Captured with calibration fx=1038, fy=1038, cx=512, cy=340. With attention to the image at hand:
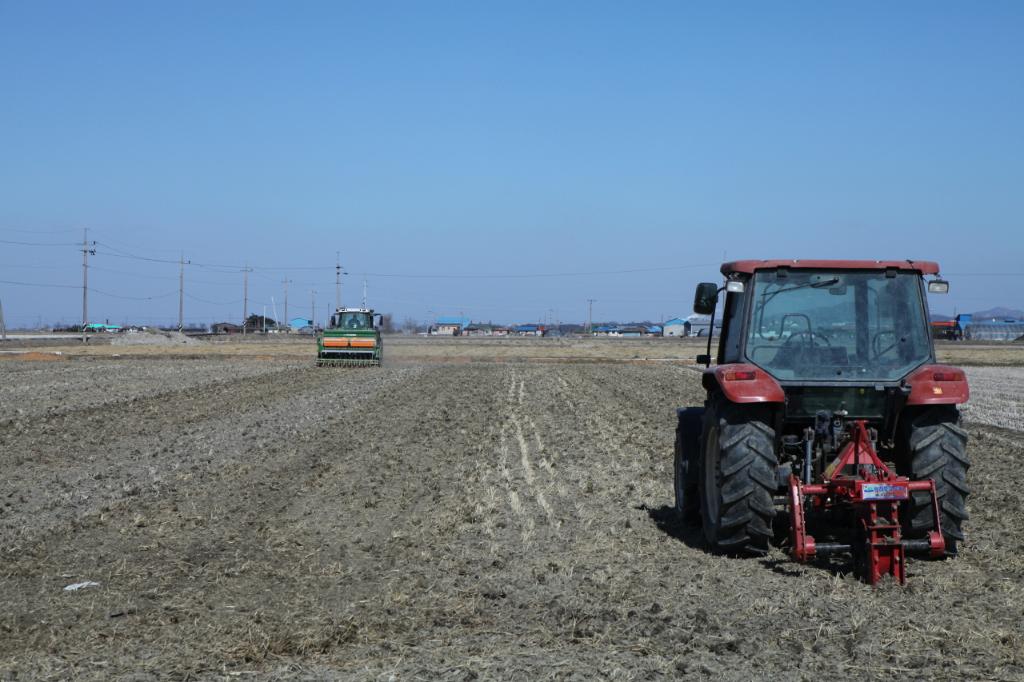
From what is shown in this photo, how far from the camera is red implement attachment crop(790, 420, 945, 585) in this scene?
6812 mm

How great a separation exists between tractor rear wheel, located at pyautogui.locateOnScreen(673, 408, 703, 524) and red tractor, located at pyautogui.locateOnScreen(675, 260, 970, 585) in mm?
374

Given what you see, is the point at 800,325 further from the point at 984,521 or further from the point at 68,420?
the point at 68,420

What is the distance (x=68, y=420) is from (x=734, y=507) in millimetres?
14057

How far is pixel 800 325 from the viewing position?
313 inches

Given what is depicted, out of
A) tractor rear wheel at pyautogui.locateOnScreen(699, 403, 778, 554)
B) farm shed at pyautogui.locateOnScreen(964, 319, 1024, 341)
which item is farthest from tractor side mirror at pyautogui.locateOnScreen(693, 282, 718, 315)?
farm shed at pyautogui.locateOnScreen(964, 319, 1024, 341)

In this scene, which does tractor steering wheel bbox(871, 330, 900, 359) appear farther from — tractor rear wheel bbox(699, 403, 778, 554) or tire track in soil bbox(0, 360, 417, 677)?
tire track in soil bbox(0, 360, 417, 677)

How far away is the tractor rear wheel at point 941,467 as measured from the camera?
286 inches

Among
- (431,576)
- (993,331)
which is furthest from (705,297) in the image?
(993,331)

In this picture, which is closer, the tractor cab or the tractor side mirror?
the tractor side mirror

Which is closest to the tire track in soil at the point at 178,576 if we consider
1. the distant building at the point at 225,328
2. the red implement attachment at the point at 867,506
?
the red implement attachment at the point at 867,506

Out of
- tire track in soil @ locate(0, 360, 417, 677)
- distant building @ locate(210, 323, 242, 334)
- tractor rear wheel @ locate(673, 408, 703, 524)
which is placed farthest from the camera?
distant building @ locate(210, 323, 242, 334)

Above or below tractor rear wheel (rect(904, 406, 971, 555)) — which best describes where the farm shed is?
above

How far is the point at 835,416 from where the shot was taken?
763 centimetres

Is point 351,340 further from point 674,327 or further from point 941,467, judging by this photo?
point 674,327
